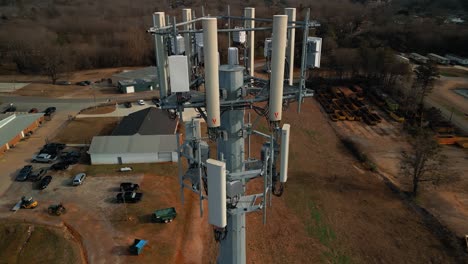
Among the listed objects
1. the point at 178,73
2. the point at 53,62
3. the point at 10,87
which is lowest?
the point at 10,87

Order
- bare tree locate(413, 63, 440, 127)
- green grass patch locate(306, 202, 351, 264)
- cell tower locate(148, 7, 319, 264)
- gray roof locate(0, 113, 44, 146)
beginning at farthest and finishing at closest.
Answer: bare tree locate(413, 63, 440, 127) < gray roof locate(0, 113, 44, 146) < green grass patch locate(306, 202, 351, 264) < cell tower locate(148, 7, 319, 264)

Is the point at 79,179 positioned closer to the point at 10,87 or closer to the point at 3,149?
the point at 3,149

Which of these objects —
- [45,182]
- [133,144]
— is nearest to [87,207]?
[45,182]

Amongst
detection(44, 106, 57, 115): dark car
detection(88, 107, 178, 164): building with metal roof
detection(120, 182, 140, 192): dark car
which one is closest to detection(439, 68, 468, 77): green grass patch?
detection(88, 107, 178, 164): building with metal roof

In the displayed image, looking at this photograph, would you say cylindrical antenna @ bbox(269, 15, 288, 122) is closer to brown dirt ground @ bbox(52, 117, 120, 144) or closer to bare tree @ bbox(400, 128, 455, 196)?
bare tree @ bbox(400, 128, 455, 196)

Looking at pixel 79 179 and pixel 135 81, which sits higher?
pixel 135 81

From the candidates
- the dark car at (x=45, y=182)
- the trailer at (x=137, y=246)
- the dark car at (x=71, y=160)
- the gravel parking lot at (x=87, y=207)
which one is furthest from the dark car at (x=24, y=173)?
the trailer at (x=137, y=246)
